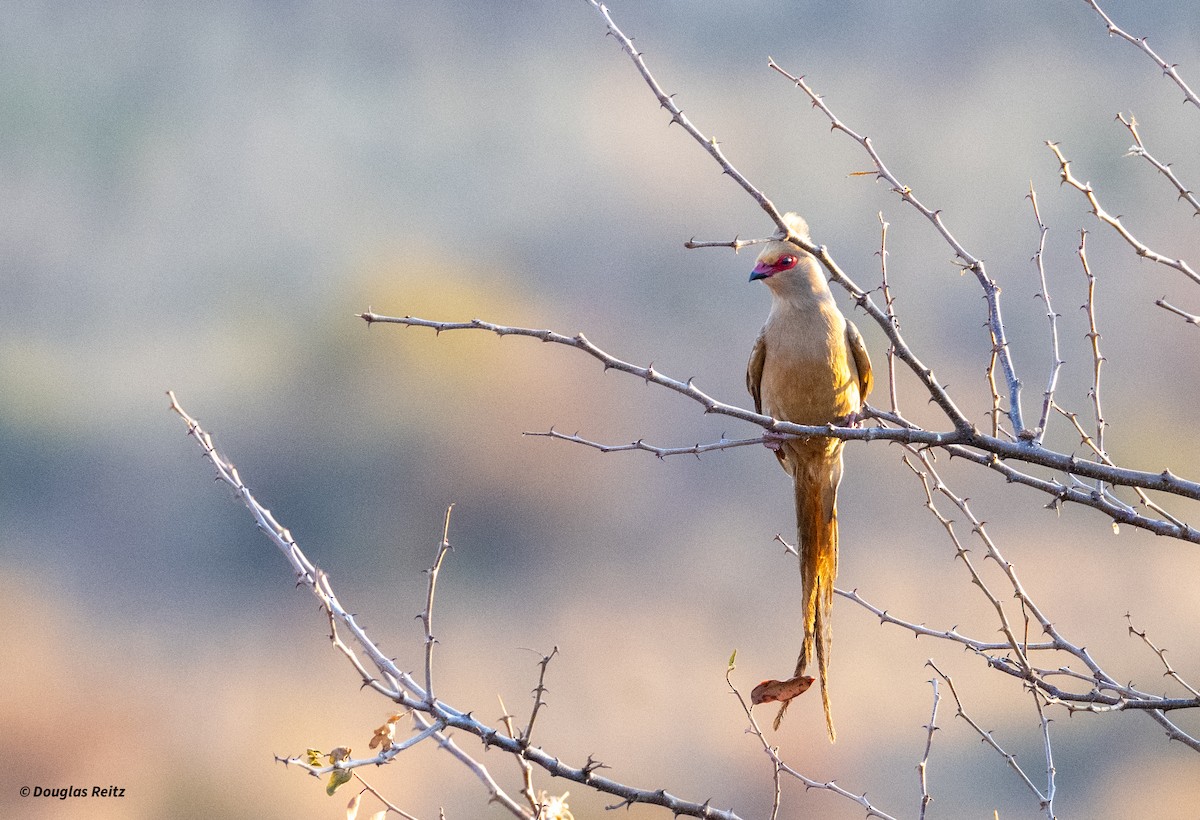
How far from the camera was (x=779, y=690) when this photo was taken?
2238mm

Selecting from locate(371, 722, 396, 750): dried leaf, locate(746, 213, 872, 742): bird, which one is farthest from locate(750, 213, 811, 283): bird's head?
locate(371, 722, 396, 750): dried leaf

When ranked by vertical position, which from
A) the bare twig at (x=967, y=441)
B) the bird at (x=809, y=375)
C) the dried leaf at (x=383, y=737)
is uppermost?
the bird at (x=809, y=375)

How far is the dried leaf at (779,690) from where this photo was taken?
222 centimetres

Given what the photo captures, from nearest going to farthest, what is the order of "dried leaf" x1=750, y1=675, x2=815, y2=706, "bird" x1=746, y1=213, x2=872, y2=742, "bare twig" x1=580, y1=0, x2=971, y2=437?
"bare twig" x1=580, y1=0, x2=971, y2=437
"dried leaf" x1=750, y1=675, x2=815, y2=706
"bird" x1=746, y1=213, x2=872, y2=742

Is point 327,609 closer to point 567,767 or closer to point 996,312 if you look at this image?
point 567,767

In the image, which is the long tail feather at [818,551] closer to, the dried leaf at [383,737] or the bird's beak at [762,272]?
the bird's beak at [762,272]

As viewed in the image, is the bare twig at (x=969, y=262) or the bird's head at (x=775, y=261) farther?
the bird's head at (x=775, y=261)

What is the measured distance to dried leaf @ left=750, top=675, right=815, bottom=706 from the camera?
2217 mm

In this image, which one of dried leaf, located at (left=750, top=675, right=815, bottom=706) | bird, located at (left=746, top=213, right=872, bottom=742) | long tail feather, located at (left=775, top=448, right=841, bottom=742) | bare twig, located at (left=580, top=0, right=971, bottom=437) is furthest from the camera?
bird, located at (left=746, top=213, right=872, bottom=742)

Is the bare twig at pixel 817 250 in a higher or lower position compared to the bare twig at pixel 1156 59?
lower

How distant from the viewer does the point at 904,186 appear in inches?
86.5

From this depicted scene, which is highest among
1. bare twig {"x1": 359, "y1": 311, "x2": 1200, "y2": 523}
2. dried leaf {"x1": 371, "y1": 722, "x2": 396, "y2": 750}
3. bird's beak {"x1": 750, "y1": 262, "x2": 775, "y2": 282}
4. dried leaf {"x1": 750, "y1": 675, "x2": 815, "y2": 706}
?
bird's beak {"x1": 750, "y1": 262, "x2": 775, "y2": 282}

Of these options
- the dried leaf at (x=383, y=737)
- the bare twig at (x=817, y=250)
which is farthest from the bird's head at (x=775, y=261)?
the dried leaf at (x=383, y=737)

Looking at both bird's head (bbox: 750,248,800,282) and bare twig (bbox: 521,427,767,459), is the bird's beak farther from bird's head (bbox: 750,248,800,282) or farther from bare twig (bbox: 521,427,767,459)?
bare twig (bbox: 521,427,767,459)
